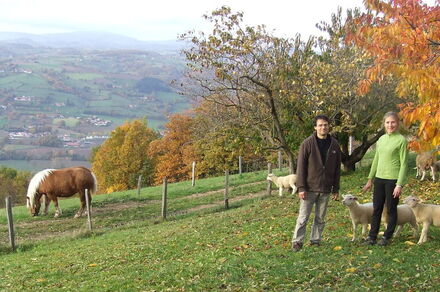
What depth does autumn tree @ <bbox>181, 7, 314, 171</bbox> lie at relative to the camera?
17281mm

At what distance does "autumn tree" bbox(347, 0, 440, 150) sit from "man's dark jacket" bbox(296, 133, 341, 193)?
1.59 meters

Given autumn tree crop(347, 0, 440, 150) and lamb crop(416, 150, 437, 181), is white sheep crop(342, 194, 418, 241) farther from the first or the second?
lamb crop(416, 150, 437, 181)

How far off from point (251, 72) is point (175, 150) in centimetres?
3951

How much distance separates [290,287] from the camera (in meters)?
7.64

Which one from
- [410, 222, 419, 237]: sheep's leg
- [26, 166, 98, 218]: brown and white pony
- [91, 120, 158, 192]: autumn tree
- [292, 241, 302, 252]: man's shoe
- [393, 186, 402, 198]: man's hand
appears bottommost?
[91, 120, 158, 192]: autumn tree

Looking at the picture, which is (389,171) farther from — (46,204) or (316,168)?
(46,204)

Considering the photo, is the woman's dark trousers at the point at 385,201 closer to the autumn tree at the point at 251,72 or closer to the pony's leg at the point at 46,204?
the autumn tree at the point at 251,72

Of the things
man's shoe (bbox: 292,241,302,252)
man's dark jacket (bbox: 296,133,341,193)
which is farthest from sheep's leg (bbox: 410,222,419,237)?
man's shoe (bbox: 292,241,302,252)

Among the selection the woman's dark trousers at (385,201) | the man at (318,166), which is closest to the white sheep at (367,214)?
the woman's dark trousers at (385,201)

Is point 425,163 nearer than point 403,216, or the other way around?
point 403,216

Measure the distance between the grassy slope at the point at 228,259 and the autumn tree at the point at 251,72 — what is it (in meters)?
3.96

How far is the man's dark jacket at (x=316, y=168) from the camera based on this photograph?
29.5 ft

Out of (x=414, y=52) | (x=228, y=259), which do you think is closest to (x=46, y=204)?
(x=228, y=259)

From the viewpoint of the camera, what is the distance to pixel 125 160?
198ft
